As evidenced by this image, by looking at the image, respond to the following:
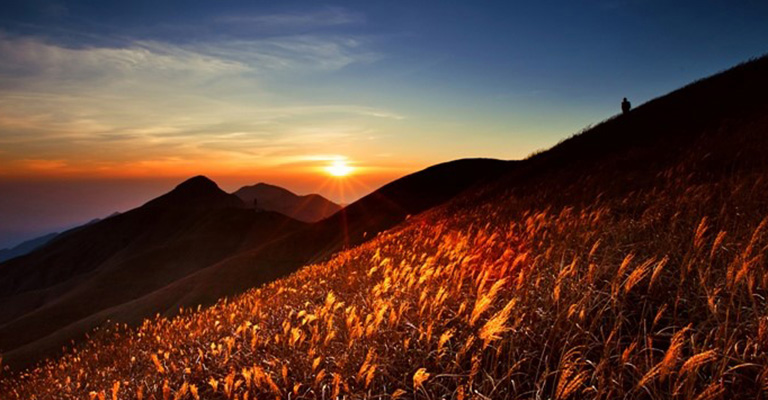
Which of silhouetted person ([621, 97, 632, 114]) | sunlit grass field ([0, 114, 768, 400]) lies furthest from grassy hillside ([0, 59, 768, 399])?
silhouetted person ([621, 97, 632, 114])

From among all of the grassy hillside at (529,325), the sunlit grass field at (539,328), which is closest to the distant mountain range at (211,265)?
the grassy hillside at (529,325)

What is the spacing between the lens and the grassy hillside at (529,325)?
10.3ft

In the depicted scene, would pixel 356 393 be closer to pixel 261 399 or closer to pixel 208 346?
pixel 261 399

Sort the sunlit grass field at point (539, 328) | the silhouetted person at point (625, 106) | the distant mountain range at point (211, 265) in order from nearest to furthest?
the sunlit grass field at point (539, 328)
the silhouetted person at point (625, 106)
the distant mountain range at point (211, 265)

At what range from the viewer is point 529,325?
13.1 feet

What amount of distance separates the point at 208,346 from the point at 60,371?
27.4ft

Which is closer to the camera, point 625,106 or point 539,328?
point 539,328

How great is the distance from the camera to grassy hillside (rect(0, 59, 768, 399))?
3.12 m

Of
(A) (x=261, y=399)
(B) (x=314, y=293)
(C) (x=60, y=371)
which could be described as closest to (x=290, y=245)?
(C) (x=60, y=371)

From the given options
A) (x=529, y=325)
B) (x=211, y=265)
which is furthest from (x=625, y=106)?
(x=211, y=265)

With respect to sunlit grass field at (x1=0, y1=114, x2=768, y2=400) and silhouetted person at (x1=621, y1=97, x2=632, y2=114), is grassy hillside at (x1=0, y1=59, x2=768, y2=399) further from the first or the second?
silhouetted person at (x1=621, y1=97, x2=632, y2=114)

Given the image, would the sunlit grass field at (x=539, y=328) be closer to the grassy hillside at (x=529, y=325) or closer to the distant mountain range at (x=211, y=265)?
the grassy hillside at (x=529, y=325)

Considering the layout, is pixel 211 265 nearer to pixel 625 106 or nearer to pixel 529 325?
pixel 625 106

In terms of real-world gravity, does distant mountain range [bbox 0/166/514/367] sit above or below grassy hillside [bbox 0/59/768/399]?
below
